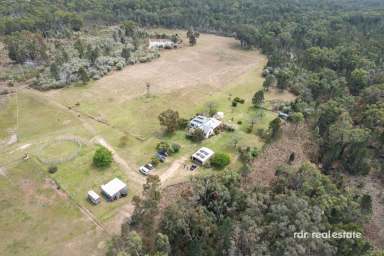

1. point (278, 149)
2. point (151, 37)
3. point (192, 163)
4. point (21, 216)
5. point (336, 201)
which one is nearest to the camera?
point (336, 201)

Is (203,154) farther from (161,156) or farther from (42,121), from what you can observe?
(42,121)

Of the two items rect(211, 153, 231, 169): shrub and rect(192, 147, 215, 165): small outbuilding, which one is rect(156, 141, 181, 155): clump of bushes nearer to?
rect(192, 147, 215, 165): small outbuilding

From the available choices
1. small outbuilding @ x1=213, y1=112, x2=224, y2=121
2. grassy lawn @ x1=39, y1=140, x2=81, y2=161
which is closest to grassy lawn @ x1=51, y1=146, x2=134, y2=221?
grassy lawn @ x1=39, y1=140, x2=81, y2=161

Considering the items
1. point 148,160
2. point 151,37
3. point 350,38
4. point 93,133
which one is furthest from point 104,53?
point 350,38

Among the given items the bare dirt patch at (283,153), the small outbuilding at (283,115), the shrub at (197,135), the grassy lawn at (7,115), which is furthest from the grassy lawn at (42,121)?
the small outbuilding at (283,115)

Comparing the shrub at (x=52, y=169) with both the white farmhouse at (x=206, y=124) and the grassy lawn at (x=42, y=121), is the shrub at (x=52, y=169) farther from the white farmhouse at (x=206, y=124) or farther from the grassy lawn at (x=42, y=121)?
the white farmhouse at (x=206, y=124)

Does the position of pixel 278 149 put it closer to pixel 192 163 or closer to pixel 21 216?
pixel 192 163

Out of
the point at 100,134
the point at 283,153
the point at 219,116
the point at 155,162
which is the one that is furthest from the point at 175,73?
the point at 283,153

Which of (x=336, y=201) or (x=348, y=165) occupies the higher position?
(x=336, y=201)
